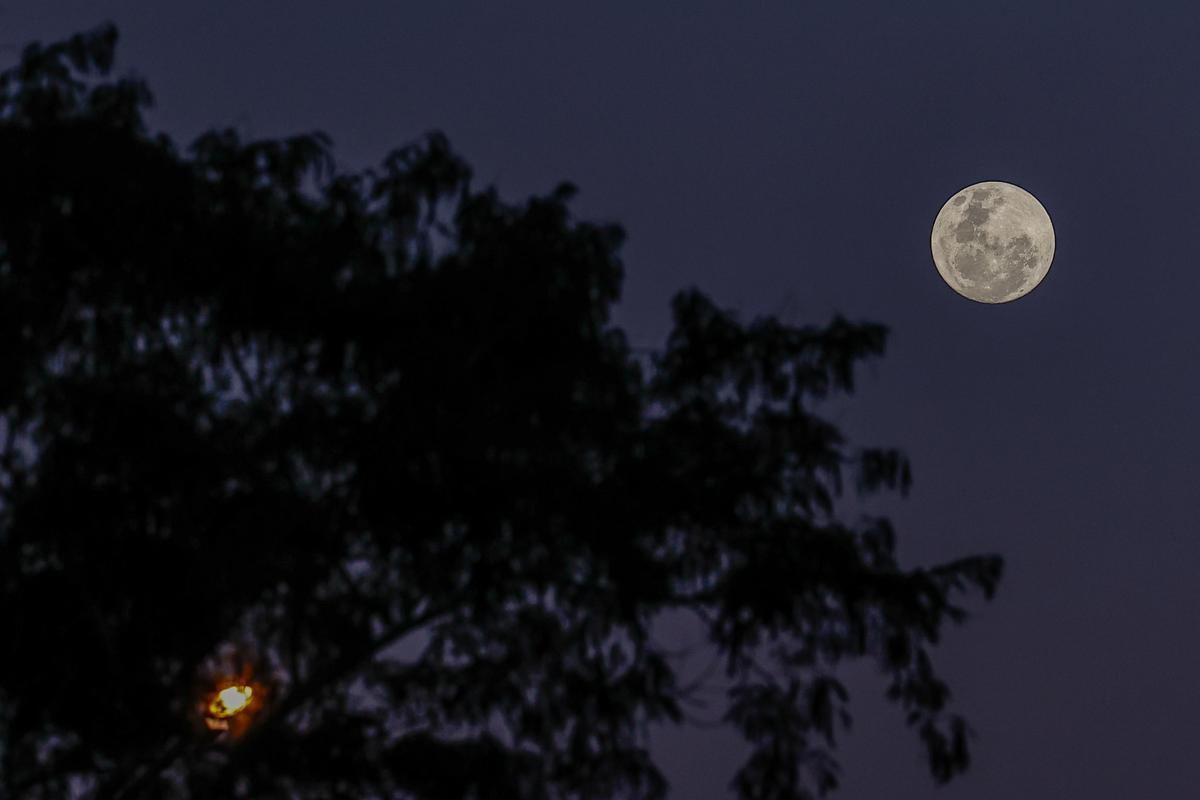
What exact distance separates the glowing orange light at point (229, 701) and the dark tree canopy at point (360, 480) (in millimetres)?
377

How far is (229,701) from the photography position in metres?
13.7

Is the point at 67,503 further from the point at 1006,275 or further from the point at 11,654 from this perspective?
the point at 1006,275

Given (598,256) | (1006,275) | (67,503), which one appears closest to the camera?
(67,503)

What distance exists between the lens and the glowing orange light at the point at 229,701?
44.9ft

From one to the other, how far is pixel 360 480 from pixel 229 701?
1974mm

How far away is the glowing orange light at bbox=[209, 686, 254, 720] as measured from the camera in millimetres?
13688

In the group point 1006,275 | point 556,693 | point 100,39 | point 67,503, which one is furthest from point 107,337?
point 1006,275

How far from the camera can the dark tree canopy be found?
13938 mm

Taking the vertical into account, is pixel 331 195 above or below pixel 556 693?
above

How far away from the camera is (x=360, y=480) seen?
46.5 ft

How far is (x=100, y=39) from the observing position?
14289 mm

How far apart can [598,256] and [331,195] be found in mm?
2289

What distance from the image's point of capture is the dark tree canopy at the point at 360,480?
13.9 metres

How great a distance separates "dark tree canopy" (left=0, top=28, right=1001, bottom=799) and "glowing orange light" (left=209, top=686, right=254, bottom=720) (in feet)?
1.24
